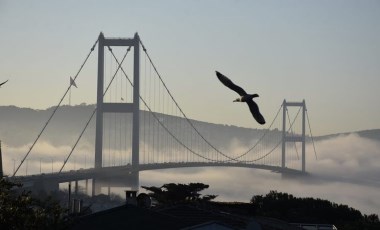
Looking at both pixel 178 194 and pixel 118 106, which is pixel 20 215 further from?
pixel 118 106

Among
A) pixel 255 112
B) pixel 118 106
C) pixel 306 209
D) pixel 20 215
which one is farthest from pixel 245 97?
pixel 118 106

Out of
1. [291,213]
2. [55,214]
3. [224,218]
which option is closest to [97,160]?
[291,213]

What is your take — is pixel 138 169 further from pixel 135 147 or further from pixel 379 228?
pixel 379 228

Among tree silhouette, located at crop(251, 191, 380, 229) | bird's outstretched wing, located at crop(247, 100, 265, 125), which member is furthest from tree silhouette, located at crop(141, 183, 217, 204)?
bird's outstretched wing, located at crop(247, 100, 265, 125)

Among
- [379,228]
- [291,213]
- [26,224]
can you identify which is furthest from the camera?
[291,213]

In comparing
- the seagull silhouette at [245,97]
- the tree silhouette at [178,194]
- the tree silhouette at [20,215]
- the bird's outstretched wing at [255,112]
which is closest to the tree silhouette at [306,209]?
the tree silhouette at [178,194]

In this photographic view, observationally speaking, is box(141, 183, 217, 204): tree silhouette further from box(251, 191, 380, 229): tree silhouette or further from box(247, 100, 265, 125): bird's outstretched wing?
box(247, 100, 265, 125): bird's outstretched wing

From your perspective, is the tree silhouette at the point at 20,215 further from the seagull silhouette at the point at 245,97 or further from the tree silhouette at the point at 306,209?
the tree silhouette at the point at 306,209

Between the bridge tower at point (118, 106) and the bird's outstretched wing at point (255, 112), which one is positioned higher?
the bridge tower at point (118, 106)
